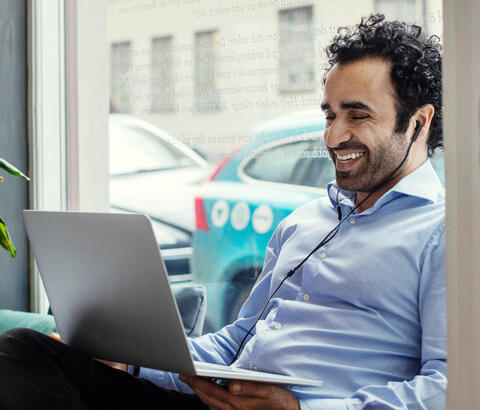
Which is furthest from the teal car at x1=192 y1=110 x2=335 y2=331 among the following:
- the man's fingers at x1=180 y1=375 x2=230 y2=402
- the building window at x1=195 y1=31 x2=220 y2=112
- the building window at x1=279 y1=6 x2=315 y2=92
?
the man's fingers at x1=180 y1=375 x2=230 y2=402

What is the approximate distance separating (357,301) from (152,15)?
1.59 meters

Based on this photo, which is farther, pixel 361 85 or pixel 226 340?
pixel 226 340

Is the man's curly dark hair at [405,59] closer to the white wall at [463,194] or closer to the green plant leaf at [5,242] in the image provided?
the white wall at [463,194]

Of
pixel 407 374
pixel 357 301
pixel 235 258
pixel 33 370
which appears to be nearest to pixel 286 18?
pixel 235 258

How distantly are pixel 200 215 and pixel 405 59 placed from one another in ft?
3.75

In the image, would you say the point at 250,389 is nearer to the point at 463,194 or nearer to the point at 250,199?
the point at 463,194

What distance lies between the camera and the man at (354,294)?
140cm

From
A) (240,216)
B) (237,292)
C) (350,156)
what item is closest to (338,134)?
(350,156)

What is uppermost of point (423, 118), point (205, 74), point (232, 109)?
point (205, 74)

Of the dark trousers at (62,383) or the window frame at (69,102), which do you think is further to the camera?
the window frame at (69,102)

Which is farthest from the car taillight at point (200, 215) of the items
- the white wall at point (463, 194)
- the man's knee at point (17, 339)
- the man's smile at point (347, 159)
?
the white wall at point (463, 194)

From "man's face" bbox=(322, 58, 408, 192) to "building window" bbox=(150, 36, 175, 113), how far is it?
3.55 ft

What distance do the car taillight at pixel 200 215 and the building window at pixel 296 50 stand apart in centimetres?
55

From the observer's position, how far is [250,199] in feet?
7.93
